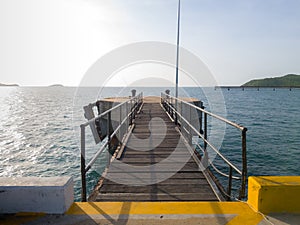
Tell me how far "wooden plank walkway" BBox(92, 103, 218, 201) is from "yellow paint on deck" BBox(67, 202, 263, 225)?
2.58 feet

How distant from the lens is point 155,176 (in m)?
4.49

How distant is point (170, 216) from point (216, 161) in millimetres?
10221

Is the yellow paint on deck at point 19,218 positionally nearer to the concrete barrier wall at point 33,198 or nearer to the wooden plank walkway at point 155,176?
the concrete barrier wall at point 33,198

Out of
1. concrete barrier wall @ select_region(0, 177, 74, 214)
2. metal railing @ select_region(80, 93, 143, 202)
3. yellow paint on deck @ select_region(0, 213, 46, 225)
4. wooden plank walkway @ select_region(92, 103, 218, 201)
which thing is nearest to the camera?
yellow paint on deck @ select_region(0, 213, 46, 225)

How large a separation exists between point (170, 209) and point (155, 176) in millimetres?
1752

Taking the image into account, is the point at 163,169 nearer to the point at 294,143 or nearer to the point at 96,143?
the point at 96,143

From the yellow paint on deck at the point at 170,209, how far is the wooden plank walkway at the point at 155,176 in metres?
0.79

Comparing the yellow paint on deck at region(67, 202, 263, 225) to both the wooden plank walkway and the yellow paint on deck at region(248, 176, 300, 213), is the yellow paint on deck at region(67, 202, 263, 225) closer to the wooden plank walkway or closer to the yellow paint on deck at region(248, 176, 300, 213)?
the yellow paint on deck at region(248, 176, 300, 213)

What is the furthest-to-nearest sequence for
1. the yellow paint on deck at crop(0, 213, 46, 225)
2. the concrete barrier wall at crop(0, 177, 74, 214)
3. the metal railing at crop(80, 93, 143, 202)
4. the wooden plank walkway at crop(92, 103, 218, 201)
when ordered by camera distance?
1. the wooden plank walkway at crop(92, 103, 218, 201)
2. the metal railing at crop(80, 93, 143, 202)
3. the concrete barrier wall at crop(0, 177, 74, 214)
4. the yellow paint on deck at crop(0, 213, 46, 225)

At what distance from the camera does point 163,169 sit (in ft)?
15.9

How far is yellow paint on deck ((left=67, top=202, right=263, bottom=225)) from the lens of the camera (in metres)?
2.63

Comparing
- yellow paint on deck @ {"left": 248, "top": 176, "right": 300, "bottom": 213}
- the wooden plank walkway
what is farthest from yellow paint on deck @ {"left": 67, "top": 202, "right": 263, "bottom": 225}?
the wooden plank walkway

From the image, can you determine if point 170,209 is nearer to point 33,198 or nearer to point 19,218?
point 33,198

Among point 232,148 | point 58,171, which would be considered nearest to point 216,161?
point 232,148
